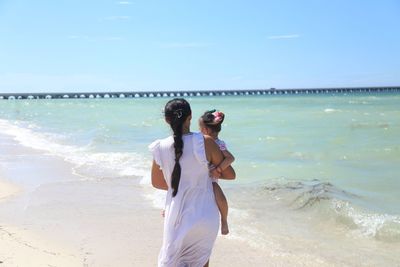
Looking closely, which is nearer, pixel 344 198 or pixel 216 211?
pixel 216 211

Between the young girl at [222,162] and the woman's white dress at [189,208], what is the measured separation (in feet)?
0.14

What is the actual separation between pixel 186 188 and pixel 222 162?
251 mm

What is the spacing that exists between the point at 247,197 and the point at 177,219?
5.15 m

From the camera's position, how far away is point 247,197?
8.10 metres

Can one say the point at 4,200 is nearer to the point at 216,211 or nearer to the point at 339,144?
the point at 216,211

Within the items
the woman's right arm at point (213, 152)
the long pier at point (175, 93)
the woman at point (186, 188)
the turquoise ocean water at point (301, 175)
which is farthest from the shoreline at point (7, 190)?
the long pier at point (175, 93)

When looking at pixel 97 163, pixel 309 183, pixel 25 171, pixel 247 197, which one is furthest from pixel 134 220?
pixel 97 163

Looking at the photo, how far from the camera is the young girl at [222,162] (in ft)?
10.0

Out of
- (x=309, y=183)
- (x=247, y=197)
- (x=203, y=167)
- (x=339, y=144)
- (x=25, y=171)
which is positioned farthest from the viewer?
(x=339, y=144)

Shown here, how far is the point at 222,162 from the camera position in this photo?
3.05 metres

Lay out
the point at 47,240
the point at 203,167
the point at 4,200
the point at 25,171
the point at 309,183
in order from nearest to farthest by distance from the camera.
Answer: the point at 203,167 < the point at 47,240 < the point at 4,200 < the point at 309,183 < the point at 25,171

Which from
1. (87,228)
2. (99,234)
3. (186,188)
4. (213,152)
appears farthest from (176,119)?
(87,228)

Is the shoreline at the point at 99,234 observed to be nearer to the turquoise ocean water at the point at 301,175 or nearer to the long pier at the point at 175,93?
the turquoise ocean water at the point at 301,175

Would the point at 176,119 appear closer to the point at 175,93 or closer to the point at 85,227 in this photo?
the point at 85,227
